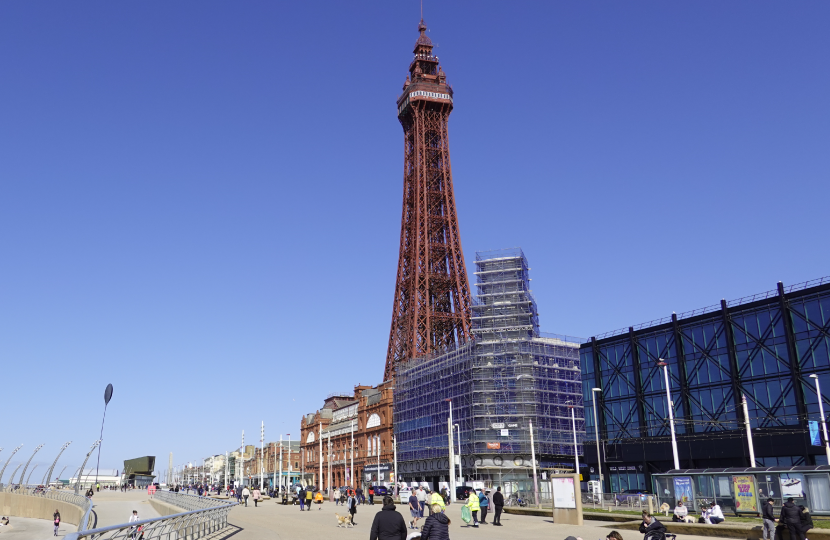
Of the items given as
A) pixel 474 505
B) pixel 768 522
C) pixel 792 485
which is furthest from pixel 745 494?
pixel 474 505

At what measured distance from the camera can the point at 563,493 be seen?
100 ft

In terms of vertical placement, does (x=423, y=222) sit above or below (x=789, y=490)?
above

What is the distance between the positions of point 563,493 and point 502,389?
161 feet

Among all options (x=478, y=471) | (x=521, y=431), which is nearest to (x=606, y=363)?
(x=521, y=431)

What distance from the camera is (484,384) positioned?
79.9 m

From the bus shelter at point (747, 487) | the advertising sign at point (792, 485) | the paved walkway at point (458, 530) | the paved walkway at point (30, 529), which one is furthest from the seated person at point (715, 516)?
the paved walkway at point (30, 529)

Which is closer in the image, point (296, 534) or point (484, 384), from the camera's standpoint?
point (296, 534)

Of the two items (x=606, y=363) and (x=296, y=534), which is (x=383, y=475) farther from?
(x=296, y=534)

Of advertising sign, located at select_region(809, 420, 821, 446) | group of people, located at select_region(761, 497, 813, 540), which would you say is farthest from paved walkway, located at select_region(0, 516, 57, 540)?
advertising sign, located at select_region(809, 420, 821, 446)

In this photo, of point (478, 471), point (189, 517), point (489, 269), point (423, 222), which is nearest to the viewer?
point (189, 517)

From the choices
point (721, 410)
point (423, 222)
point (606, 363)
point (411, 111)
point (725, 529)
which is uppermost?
point (411, 111)

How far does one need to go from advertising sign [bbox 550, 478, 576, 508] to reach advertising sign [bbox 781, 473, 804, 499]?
808cm

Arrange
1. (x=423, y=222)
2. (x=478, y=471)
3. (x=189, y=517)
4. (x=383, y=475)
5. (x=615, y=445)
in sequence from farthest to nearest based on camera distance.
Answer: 1. (x=423, y=222)
2. (x=383, y=475)
3. (x=478, y=471)
4. (x=615, y=445)
5. (x=189, y=517)

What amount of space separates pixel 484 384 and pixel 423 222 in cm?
3925
